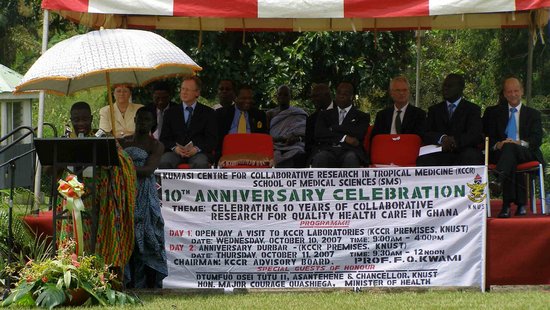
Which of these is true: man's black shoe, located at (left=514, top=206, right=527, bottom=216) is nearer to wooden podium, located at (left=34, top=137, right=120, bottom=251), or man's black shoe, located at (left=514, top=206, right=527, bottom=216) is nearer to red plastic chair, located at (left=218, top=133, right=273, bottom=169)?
red plastic chair, located at (left=218, top=133, right=273, bottom=169)

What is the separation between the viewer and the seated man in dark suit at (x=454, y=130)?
10.7m

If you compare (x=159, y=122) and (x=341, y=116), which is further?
(x=159, y=122)

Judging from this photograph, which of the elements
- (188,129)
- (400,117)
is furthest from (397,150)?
(188,129)

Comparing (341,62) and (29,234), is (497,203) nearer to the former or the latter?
(29,234)

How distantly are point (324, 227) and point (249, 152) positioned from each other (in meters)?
2.02

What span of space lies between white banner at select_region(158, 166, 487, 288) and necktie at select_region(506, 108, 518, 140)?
1.65 metres

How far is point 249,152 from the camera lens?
36.7ft

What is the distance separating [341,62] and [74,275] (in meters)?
9.24

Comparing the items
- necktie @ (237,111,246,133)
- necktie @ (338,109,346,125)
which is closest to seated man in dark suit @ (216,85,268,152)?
necktie @ (237,111,246,133)

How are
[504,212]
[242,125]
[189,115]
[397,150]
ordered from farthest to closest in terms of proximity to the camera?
1. [242,125]
2. [189,115]
3. [397,150]
4. [504,212]

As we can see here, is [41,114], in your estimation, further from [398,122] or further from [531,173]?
[531,173]

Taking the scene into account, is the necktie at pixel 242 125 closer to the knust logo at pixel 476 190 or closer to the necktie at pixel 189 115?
the necktie at pixel 189 115

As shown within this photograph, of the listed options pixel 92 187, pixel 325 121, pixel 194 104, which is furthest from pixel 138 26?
pixel 92 187

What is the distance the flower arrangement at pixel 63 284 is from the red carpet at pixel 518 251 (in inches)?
124
